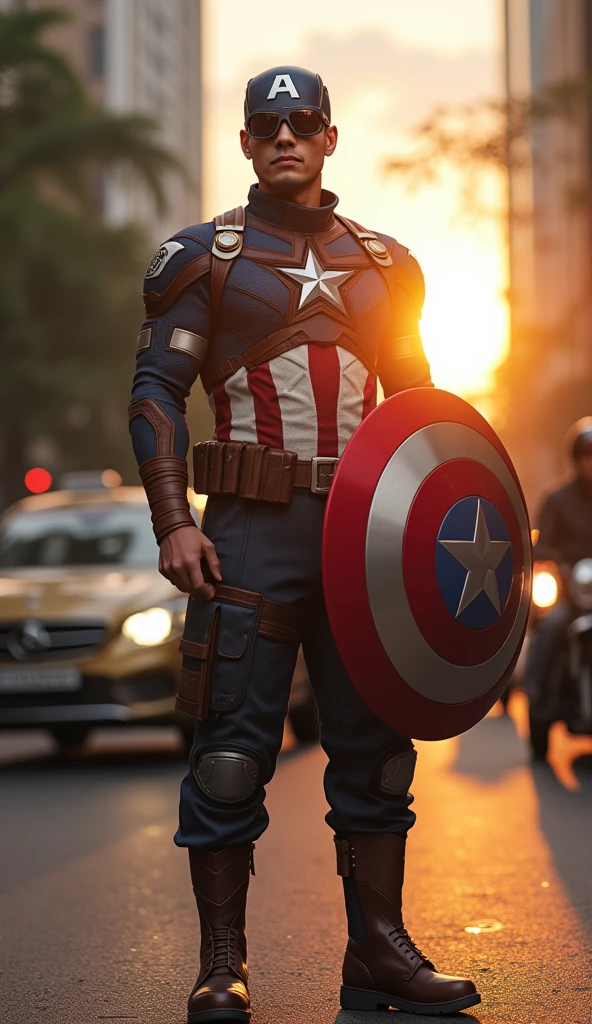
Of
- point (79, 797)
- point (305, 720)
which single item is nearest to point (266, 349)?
point (79, 797)

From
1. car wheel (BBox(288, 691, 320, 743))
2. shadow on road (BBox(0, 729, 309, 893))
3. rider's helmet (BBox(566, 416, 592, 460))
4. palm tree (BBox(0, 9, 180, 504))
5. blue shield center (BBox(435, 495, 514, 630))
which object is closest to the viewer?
blue shield center (BBox(435, 495, 514, 630))

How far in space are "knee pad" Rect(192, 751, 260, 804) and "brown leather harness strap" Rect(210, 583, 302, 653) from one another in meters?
0.29

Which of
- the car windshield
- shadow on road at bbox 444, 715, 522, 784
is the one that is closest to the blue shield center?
shadow on road at bbox 444, 715, 522, 784

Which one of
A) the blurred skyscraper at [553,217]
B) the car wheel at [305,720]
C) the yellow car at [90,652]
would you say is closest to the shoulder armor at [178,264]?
the yellow car at [90,652]

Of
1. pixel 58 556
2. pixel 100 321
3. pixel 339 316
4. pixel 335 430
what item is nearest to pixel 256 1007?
pixel 335 430

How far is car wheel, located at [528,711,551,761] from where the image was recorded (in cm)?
930

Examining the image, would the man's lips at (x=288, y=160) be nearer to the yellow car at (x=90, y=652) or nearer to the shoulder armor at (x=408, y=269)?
the shoulder armor at (x=408, y=269)

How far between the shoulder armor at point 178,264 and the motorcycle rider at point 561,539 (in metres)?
5.51

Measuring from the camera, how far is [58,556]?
35.6 ft

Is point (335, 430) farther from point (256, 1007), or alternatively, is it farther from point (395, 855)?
point (256, 1007)

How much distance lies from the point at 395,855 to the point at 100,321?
32.4 m

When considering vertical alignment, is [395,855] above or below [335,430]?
below

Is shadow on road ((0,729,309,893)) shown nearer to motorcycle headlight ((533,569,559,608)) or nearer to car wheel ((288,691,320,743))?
car wheel ((288,691,320,743))

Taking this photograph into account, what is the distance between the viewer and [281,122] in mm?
4152
